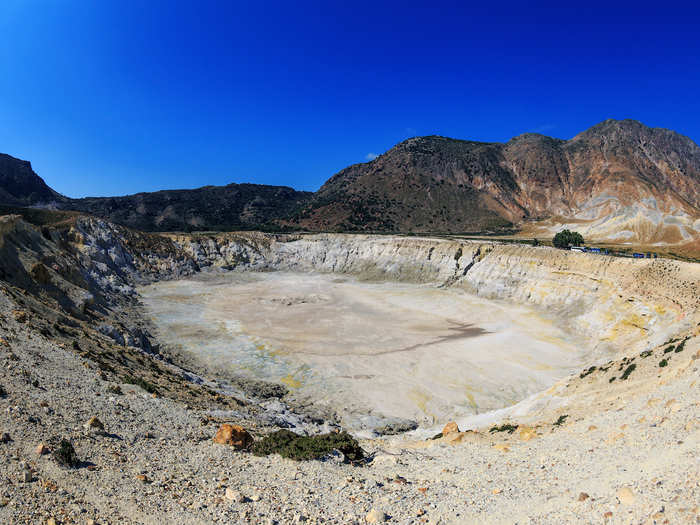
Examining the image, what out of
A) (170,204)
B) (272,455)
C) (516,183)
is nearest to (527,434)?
(272,455)

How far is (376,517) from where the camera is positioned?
775cm

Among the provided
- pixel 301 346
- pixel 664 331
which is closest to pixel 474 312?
pixel 664 331

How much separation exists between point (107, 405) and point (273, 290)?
1765 inches

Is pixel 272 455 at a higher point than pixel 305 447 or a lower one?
higher

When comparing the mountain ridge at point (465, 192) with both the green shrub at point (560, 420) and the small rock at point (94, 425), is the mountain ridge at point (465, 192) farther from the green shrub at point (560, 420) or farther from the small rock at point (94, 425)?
the small rock at point (94, 425)

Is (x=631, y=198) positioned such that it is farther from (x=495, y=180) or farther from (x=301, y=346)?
(x=301, y=346)

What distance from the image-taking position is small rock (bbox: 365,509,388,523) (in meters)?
7.70

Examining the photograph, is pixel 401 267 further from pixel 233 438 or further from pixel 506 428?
pixel 233 438

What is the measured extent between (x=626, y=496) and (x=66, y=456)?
11.0 metres

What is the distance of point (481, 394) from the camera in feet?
77.9

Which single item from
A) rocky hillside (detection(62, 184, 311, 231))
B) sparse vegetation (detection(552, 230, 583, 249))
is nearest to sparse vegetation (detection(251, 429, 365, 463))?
sparse vegetation (detection(552, 230, 583, 249))

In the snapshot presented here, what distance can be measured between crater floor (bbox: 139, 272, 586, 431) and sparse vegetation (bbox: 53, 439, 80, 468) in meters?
14.3

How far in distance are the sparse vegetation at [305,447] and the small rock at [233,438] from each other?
0.98ft

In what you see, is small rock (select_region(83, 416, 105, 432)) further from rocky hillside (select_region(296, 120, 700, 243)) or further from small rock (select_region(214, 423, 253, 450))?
rocky hillside (select_region(296, 120, 700, 243))
